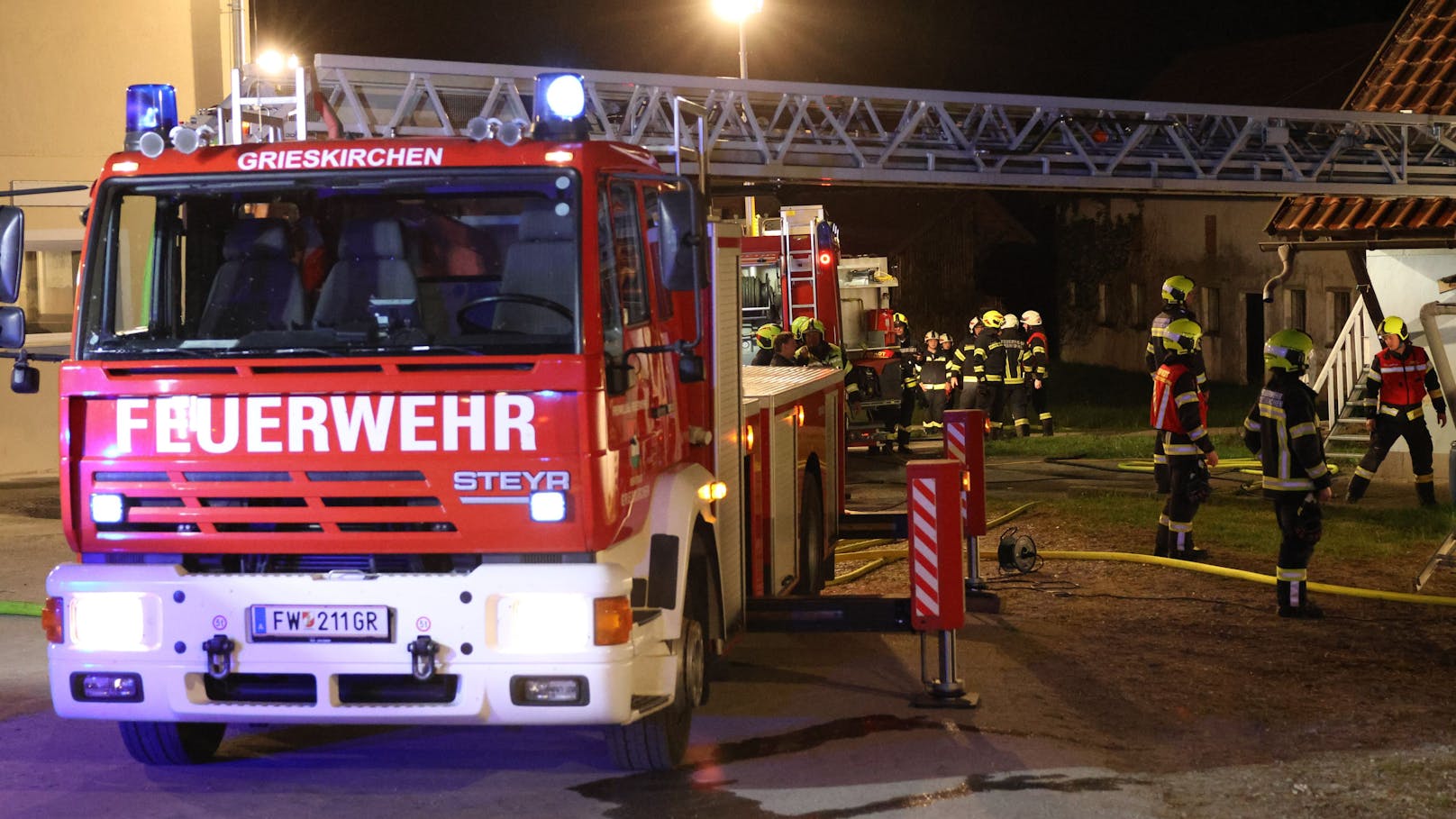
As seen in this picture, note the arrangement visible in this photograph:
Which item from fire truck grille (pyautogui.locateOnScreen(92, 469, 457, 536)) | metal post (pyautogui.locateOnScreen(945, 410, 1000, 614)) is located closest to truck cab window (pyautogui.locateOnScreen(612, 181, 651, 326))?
fire truck grille (pyautogui.locateOnScreen(92, 469, 457, 536))

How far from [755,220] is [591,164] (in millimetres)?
15217

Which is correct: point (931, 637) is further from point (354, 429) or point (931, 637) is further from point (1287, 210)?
point (1287, 210)

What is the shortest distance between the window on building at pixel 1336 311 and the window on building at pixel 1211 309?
4.81 m

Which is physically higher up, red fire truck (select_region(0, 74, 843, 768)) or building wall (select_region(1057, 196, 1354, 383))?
building wall (select_region(1057, 196, 1354, 383))

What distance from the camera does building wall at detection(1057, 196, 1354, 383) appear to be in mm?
32031

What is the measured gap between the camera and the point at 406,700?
18.0 ft

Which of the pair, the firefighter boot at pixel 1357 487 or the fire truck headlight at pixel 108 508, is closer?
the fire truck headlight at pixel 108 508

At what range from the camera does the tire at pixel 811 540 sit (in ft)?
30.2

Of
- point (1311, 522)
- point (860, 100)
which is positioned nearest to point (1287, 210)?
point (860, 100)

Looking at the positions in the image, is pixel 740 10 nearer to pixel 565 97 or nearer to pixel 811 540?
pixel 811 540

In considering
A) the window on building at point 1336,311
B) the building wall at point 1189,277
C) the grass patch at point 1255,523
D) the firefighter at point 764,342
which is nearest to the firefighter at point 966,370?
the firefighter at point 764,342

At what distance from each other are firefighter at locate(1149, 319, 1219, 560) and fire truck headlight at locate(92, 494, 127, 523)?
7.43 meters

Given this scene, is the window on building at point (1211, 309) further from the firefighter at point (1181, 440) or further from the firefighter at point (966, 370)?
the firefighter at point (1181, 440)

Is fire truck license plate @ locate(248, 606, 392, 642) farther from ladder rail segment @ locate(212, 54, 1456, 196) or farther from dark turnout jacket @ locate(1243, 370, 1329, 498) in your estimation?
ladder rail segment @ locate(212, 54, 1456, 196)
